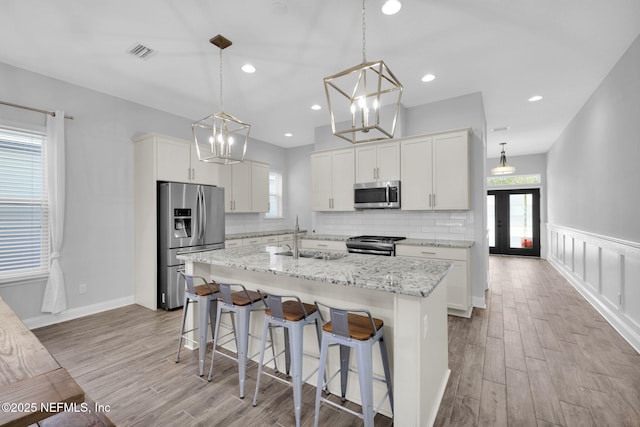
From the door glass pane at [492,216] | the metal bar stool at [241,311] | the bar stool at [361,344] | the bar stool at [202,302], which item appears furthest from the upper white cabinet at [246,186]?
the door glass pane at [492,216]

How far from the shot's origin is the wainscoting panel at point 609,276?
294 centimetres

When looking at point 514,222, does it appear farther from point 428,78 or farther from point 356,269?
point 356,269

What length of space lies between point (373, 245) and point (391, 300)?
2.27m

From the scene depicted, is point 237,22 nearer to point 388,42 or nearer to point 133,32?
point 133,32

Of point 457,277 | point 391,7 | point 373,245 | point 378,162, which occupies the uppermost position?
point 391,7

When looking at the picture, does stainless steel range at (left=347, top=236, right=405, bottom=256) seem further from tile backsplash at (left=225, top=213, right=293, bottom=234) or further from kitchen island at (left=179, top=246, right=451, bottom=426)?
tile backsplash at (left=225, top=213, right=293, bottom=234)

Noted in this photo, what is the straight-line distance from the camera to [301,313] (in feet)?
6.59

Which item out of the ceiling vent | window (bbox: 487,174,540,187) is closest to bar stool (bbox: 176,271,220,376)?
the ceiling vent

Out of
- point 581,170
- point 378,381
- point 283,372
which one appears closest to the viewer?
point 378,381

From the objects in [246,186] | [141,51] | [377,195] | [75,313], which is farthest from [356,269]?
[246,186]

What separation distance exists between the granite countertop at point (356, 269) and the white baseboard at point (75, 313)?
223 centimetres

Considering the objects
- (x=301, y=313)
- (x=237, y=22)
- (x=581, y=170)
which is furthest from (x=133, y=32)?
(x=581, y=170)

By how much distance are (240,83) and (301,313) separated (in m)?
3.03

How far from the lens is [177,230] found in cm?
414
